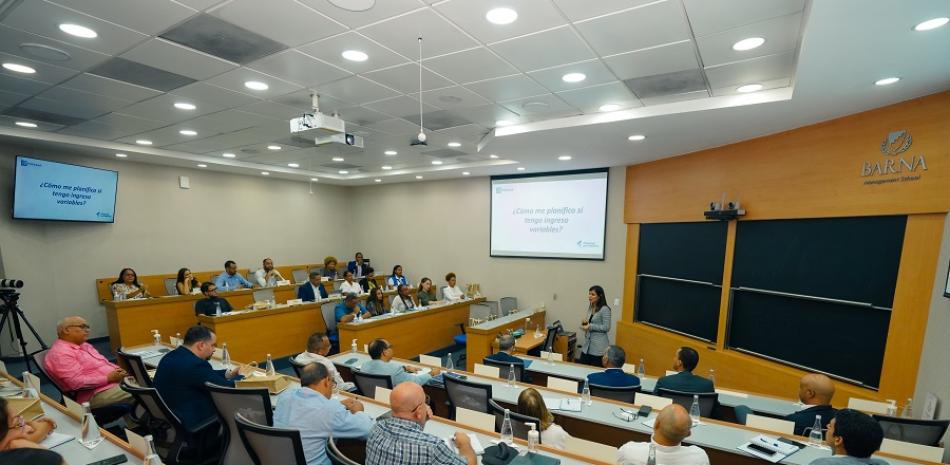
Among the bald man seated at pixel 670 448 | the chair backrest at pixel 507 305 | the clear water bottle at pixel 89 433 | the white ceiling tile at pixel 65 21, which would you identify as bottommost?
the chair backrest at pixel 507 305

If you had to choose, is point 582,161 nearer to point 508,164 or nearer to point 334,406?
point 508,164

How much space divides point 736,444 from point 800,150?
3384 millimetres

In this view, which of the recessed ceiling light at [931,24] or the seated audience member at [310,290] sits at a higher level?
the recessed ceiling light at [931,24]

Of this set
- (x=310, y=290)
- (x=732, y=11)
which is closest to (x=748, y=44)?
(x=732, y=11)

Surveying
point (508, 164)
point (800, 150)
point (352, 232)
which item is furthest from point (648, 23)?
point (352, 232)

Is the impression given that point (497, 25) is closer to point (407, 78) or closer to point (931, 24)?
point (407, 78)

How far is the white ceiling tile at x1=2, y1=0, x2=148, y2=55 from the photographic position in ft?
8.00

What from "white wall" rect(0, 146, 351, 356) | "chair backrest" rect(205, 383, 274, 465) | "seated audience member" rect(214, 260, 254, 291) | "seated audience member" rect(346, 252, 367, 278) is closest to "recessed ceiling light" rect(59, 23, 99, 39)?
"chair backrest" rect(205, 383, 274, 465)

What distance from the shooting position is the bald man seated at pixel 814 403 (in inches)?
109

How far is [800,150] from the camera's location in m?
4.25

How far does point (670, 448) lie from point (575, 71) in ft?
9.07

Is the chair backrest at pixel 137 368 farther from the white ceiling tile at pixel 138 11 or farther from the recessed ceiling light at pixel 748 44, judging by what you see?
the recessed ceiling light at pixel 748 44

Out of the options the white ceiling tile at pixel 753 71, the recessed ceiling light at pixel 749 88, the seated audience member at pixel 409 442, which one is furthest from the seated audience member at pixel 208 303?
the recessed ceiling light at pixel 749 88

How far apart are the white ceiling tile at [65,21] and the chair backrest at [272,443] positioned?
108 inches
